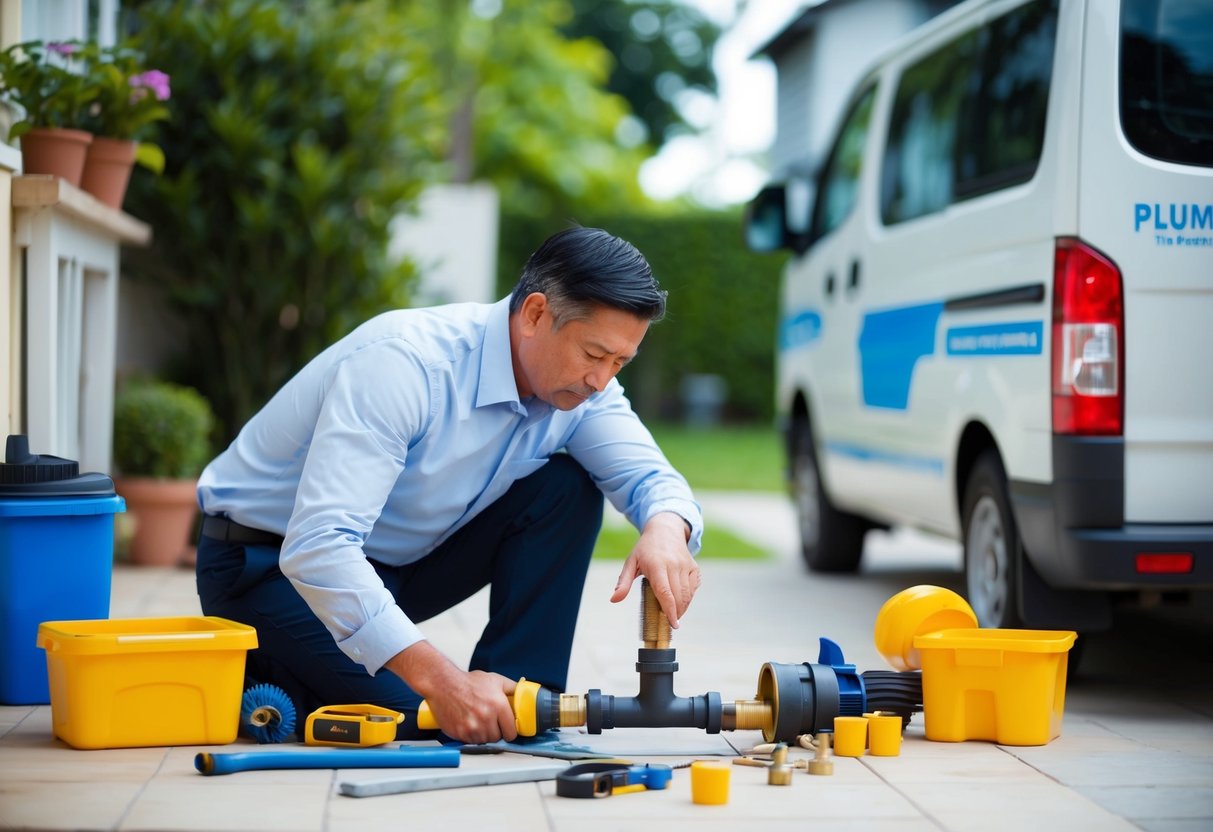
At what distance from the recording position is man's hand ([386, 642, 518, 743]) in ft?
10.6

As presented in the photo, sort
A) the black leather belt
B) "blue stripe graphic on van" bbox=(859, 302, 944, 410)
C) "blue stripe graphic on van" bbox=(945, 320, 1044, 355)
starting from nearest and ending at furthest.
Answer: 1. the black leather belt
2. "blue stripe graphic on van" bbox=(945, 320, 1044, 355)
3. "blue stripe graphic on van" bbox=(859, 302, 944, 410)

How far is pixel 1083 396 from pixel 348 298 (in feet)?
15.5

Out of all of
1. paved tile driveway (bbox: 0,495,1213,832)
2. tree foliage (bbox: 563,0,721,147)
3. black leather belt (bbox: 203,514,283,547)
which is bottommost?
paved tile driveway (bbox: 0,495,1213,832)

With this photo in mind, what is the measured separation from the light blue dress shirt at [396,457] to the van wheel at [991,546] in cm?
134

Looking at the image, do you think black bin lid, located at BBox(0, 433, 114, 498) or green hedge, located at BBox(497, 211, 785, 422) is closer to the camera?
black bin lid, located at BBox(0, 433, 114, 498)

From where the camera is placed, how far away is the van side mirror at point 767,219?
7.23 m

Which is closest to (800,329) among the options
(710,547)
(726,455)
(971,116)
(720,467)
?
(710,547)

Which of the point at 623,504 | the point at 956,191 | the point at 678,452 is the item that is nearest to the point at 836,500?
the point at 956,191

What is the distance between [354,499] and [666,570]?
71 cm

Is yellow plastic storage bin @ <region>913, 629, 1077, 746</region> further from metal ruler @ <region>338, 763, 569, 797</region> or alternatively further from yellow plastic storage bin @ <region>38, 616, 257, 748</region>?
yellow plastic storage bin @ <region>38, 616, 257, 748</region>

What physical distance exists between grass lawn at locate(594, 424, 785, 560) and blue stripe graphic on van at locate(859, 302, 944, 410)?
2.18 metres

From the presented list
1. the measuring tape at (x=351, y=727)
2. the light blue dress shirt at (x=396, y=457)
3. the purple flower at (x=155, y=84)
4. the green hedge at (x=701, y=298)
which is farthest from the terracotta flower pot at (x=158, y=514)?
the green hedge at (x=701, y=298)

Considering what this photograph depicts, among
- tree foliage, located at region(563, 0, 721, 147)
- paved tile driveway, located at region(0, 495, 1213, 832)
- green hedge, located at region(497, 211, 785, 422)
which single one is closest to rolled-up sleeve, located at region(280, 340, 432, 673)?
paved tile driveway, located at region(0, 495, 1213, 832)

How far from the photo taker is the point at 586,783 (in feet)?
10.4
